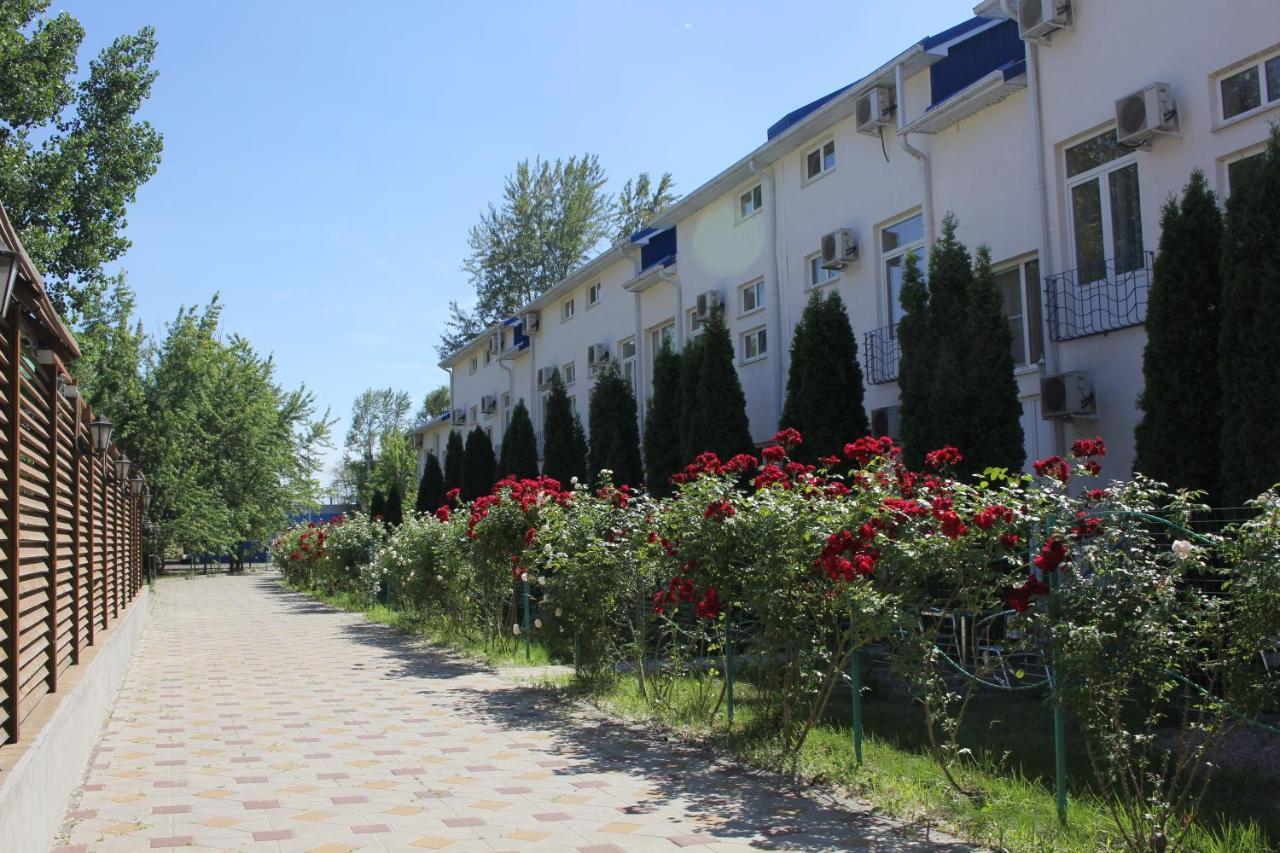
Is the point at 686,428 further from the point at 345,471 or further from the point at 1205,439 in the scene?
the point at 345,471

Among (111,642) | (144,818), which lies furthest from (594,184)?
(144,818)

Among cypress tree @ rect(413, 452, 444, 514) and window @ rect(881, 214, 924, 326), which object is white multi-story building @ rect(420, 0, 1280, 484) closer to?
window @ rect(881, 214, 924, 326)

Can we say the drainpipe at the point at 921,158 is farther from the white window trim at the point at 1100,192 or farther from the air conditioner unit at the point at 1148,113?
the air conditioner unit at the point at 1148,113

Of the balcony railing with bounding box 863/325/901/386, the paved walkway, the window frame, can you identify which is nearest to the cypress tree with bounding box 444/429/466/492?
the window frame

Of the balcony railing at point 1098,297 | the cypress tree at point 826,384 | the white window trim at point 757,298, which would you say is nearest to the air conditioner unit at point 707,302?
the white window trim at point 757,298

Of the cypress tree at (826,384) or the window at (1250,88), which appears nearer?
the window at (1250,88)

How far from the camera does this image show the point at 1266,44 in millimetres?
9477

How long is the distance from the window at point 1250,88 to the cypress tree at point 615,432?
1369cm

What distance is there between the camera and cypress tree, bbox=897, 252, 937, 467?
469 inches

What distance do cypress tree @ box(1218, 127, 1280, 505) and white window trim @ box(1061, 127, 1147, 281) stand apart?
223cm

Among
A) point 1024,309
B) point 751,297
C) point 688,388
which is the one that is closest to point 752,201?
point 751,297

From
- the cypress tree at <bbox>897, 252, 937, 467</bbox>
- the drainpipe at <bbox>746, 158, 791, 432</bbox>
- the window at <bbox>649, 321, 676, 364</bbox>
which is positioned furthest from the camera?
the window at <bbox>649, 321, 676, 364</bbox>

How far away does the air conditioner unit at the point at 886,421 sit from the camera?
1409 centimetres

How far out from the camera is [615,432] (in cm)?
2211
